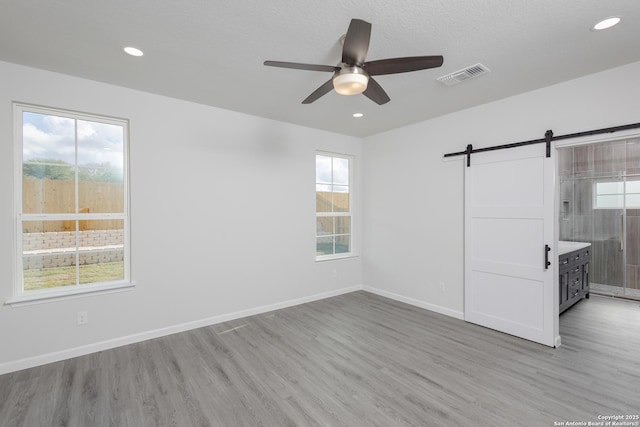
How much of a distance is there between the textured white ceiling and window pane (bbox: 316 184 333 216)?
1912 millimetres

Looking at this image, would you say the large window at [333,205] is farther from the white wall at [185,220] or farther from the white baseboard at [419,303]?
the white baseboard at [419,303]

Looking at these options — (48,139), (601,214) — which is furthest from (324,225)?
(601,214)

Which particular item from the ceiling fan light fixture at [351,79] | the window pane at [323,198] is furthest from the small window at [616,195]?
the ceiling fan light fixture at [351,79]

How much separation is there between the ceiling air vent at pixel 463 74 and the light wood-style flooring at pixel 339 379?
9.21 ft

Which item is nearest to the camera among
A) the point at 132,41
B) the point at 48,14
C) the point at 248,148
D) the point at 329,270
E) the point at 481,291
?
the point at 48,14

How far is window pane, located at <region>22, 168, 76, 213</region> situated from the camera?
2770mm

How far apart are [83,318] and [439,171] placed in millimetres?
4674

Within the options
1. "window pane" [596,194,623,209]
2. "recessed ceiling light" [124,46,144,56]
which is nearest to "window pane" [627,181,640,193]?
"window pane" [596,194,623,209]

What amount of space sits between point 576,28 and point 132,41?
11.2 feet

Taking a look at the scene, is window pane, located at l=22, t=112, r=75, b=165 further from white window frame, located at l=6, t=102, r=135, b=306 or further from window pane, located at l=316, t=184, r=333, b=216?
window pane, located at l=316, t=184, r=333, b=216

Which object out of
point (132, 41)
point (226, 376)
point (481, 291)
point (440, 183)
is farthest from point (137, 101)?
point (481, 291)

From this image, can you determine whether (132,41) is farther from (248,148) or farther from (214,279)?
(214,279)

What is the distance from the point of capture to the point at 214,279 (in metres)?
3.73

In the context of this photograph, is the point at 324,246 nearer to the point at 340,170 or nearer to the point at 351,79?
the point at 340,170
